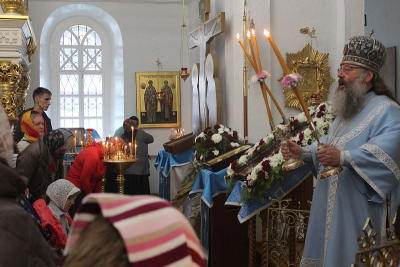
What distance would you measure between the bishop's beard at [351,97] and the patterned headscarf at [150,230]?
→ 2.98m

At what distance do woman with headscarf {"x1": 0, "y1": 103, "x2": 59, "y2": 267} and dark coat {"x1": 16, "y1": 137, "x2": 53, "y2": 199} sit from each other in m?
2.85

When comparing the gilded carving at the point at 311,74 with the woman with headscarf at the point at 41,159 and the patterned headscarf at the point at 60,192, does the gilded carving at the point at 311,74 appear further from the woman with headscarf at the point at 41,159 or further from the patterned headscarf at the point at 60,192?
the patterned headscarf at the point at 60,192

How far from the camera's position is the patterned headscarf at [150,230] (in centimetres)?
99

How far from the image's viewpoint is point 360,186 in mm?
3727

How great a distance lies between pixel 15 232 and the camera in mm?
1938

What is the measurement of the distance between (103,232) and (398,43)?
10.4 metres

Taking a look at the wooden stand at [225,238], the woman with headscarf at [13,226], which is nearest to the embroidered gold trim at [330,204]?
the woman with headscarf at [13,226]

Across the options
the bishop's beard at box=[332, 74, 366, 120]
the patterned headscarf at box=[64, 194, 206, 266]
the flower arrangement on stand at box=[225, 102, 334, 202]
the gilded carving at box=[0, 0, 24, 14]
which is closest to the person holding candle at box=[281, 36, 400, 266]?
the bishop's beard at box=[332, 74, 366, 120]

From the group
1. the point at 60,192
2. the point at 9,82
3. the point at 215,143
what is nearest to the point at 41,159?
the point at 60,192

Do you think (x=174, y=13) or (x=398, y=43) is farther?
(x=174, y=13)

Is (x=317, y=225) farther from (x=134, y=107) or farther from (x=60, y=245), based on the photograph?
(x=134, y=107)

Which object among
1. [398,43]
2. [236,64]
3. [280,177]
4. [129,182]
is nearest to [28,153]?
[280,177]

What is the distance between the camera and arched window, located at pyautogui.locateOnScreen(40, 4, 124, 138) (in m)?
14.5

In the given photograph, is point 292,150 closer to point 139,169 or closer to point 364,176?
point 364,176
